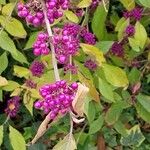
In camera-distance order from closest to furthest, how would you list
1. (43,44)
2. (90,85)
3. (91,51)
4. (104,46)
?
(43,44), (91,51), (90,85), (104,46)

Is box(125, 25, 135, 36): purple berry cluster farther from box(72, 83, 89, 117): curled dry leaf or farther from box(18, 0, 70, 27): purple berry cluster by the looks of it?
box(72, 83, 89, 117): curled dry leaf

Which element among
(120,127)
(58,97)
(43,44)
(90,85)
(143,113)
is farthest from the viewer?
→ (120,127)

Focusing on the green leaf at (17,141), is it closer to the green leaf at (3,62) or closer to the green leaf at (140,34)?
the green leaf at (3,62)

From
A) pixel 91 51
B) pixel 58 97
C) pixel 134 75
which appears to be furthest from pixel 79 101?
pixel 134 75

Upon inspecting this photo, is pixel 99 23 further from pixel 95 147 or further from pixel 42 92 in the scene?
pixel 42 92

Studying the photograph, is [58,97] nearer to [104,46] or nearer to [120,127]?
[104,46]

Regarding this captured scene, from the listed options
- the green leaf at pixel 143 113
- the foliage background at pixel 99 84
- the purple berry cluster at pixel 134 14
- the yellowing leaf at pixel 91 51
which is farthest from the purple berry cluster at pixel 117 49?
the yellowing leaf at pixel 91 51
